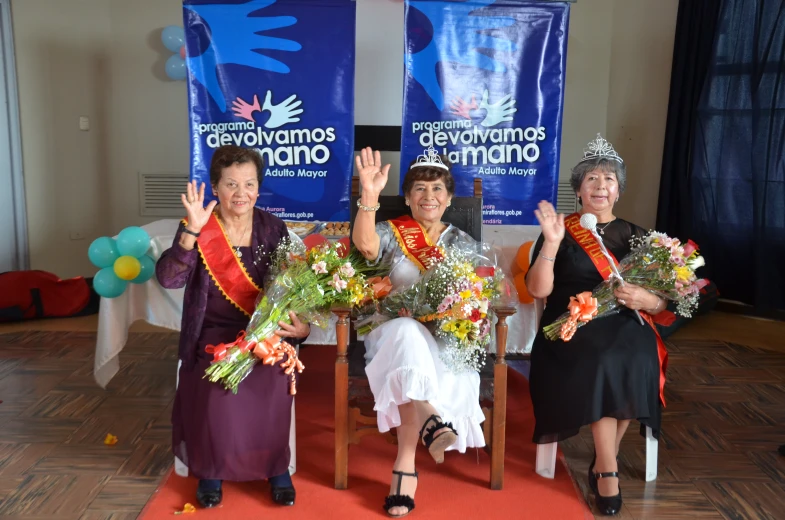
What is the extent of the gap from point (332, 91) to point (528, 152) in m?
1.16

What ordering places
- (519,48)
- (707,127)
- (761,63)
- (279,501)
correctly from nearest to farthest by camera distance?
(279,501)
(519,48)
(761,63)
(707,127)

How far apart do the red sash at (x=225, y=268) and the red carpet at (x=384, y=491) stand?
62cm

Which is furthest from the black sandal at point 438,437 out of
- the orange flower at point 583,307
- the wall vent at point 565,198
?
the wall vent at point 565,198

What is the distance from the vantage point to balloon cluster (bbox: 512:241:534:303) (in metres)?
3.00

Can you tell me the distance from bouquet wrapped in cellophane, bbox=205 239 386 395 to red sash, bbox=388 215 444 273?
29 cm

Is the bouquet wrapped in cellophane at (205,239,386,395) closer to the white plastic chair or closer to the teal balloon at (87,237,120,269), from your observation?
the white plastic chair

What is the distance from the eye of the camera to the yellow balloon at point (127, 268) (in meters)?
2.99

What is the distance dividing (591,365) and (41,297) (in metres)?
3.56

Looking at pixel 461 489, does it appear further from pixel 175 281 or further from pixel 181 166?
pixel 181 166

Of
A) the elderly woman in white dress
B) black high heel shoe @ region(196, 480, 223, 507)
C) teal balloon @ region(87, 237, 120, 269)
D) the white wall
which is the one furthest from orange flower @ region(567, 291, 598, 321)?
the white wall

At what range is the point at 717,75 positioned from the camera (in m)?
4.45

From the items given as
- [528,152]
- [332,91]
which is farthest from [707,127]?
[332,91]

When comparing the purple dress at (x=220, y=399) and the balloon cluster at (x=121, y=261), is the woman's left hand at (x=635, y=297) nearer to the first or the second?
the purple dress at (x=220, y=399)

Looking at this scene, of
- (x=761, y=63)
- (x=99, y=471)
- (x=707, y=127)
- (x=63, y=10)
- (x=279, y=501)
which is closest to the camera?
(x=279, y=501)
